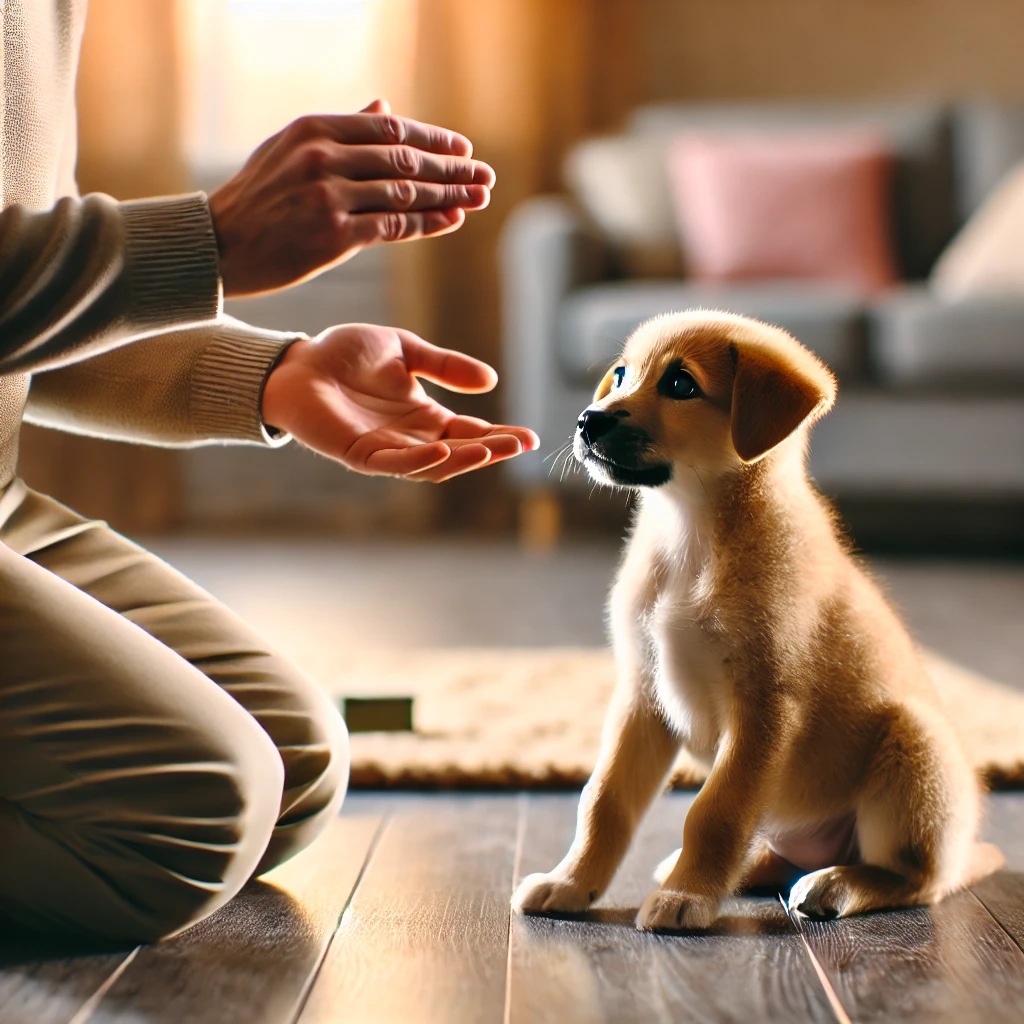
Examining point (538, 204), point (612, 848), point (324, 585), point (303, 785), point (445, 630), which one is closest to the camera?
point (612, 848)

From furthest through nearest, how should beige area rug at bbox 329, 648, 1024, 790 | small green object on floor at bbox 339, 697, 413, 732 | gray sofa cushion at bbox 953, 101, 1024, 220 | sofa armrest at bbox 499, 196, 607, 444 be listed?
gray sofa cushion at bbox 953, 101, 1024, 220 < sofa armrest at bbox 499, 196, 607, 444 < small green object on floor at bbox 339, 697, 413, 732 < beige area rug at bbox 329, 648, 1024, 790

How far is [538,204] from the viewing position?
12.8ft

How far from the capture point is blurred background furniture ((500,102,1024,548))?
9.87ft

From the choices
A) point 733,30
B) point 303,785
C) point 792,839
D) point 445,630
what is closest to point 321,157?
→ point 303,785

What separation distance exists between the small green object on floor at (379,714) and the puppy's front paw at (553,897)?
2.02 feet

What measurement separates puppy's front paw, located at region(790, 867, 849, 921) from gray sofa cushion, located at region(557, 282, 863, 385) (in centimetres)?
180

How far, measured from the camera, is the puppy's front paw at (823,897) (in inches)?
43.1

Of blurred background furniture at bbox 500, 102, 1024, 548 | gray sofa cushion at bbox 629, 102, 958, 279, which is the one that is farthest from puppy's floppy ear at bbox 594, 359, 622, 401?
gray sofa cushion at bbox 629, 102, 958, 279

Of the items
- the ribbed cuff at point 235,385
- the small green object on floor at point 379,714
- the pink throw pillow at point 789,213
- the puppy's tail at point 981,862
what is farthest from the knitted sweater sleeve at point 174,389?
the pink throw pillow at point 789,213

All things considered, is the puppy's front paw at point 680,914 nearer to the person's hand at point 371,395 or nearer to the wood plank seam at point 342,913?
the wood plank seam at point 342,913

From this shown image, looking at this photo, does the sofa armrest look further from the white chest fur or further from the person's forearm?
the person's forearm

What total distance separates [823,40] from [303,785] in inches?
138

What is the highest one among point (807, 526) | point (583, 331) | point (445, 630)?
point (807, 526)

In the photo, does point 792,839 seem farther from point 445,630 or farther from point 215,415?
point 445,630
